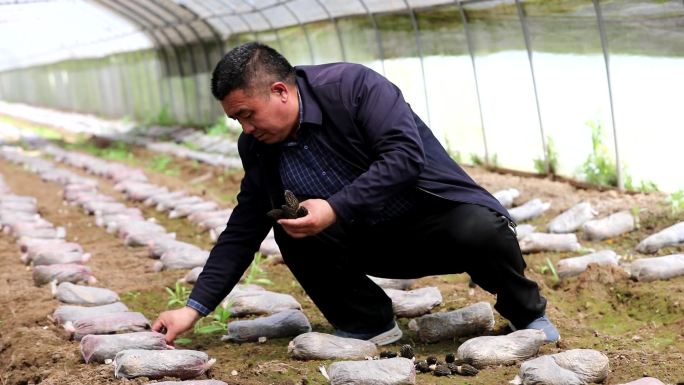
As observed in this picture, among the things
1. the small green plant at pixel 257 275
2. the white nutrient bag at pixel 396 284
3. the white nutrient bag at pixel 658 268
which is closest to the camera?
the white nutrient bag at pixel 658 268

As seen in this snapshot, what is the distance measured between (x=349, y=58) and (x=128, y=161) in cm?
337

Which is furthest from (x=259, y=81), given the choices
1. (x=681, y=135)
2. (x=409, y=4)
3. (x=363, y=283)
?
(x=409, y=4)

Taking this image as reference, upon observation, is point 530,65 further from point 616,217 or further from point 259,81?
point 259,81

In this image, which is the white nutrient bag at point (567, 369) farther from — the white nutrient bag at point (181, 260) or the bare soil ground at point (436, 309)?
the white nutrient bag at point (181, 260)

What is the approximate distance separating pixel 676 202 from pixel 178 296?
3.03 meters

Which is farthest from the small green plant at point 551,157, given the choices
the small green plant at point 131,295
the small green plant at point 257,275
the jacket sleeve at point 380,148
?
the jacket sleeve at point 380,148

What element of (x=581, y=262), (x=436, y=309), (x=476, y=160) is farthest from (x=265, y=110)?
(x=476, y=160)

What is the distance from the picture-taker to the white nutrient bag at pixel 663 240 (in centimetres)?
504

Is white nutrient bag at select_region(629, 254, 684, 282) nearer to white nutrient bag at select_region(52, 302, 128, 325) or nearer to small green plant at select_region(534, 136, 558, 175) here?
white nutrient bag at select_region(52, 302, 128, 325)

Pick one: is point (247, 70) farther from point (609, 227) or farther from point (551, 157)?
point (551, 157)

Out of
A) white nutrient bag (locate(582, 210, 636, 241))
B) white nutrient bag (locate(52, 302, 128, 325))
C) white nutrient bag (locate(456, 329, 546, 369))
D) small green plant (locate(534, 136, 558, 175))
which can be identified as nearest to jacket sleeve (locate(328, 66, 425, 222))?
white nutrient bag (locate(456, 329, 546, 369))

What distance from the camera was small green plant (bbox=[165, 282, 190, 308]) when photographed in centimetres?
453

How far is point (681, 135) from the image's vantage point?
6391mm

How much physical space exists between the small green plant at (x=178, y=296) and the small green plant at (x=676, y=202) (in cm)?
279
